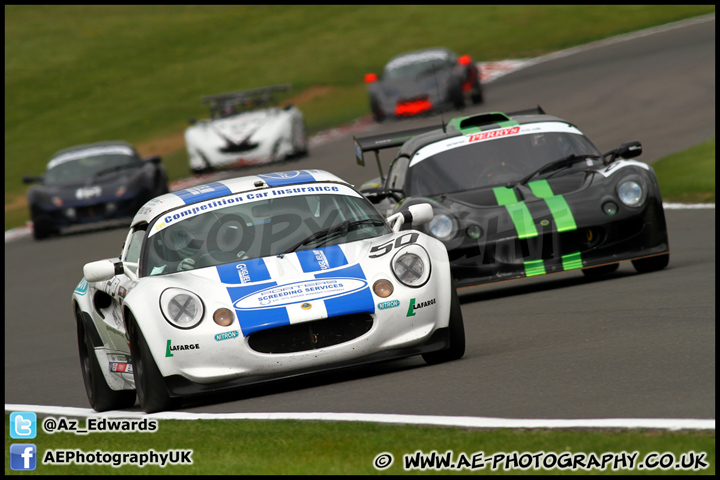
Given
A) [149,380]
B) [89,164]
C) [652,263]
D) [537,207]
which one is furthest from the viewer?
[89,164]

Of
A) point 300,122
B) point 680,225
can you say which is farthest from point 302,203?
point 300,122

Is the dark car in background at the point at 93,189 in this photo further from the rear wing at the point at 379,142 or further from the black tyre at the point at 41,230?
the rear wing at the point at 379,142

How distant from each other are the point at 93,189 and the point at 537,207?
12282mm

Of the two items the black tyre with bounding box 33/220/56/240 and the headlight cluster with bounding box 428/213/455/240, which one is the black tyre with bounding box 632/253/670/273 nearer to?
the headlight cluster with bounding box 428/213/455/240

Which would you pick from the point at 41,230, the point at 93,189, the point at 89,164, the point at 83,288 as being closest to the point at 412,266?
the point at 83,288

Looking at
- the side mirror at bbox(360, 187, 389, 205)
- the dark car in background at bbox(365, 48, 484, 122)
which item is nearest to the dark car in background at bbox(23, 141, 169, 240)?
the dark car in background at bbox(365, 48, 484, 122)

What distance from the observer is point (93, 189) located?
21.2m

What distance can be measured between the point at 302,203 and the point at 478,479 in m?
3.81

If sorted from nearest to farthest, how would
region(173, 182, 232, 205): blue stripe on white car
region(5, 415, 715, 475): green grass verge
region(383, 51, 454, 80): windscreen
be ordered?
region(5, 415, 715, 475): green grass verge → region(173, 182, 232, 205): blue stripe on white car → region(383, 51, 454, 80): windscreen

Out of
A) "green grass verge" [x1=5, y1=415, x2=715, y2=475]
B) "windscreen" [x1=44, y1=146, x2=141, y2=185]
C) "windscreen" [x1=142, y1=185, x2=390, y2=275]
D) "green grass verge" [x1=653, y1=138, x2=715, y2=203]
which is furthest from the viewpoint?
"windscreen" [x1=44, y1=146, x2=141, y2=185]

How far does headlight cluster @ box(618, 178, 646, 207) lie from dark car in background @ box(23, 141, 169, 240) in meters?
11.9

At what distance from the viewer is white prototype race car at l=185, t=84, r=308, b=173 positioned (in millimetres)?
23922

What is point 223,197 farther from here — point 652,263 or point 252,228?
point 652,263

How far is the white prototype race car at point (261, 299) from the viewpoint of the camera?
7133 mm
